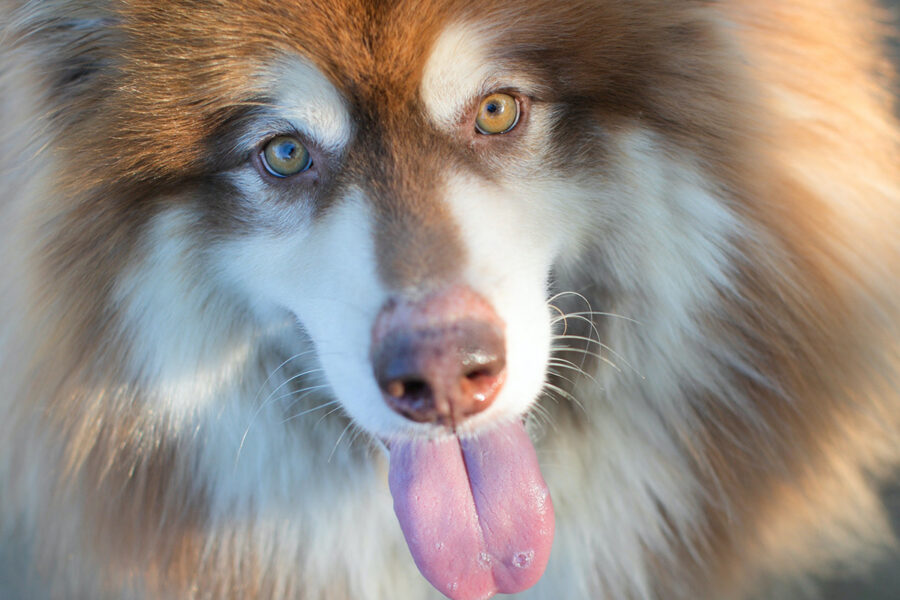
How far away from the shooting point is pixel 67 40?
1.38 m

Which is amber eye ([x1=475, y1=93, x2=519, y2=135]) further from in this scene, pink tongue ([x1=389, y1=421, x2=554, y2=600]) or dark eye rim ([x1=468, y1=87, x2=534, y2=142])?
pink tongue ([x1=389, y1=421, x2=554, y2=600])

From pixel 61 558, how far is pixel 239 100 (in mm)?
1176

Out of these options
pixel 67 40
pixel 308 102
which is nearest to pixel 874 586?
pixel 308 102

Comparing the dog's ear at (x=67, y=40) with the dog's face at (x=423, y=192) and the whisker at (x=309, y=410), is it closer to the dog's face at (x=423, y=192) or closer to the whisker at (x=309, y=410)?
the dog's face at (x=423, y=192)

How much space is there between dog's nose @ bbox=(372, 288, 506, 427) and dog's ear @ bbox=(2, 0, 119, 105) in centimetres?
66

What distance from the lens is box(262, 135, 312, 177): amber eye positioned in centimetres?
140

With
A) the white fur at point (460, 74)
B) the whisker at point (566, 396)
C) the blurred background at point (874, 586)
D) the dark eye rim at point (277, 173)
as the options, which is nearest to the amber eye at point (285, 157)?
the dark eye rim at point (277, 173)

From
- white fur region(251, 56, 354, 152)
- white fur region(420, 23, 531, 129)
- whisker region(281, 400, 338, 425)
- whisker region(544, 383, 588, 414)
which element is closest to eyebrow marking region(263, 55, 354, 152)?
white fur region(251, 56, 354, 152)

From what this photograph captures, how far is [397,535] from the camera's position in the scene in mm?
1727

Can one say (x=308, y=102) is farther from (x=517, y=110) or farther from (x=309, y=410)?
(x=309, y=410)

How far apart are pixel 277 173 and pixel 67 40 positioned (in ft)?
1.36

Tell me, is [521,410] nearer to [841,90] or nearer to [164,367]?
[164,367]

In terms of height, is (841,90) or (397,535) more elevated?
(841,90)

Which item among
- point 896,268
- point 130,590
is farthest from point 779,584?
point 130,590
